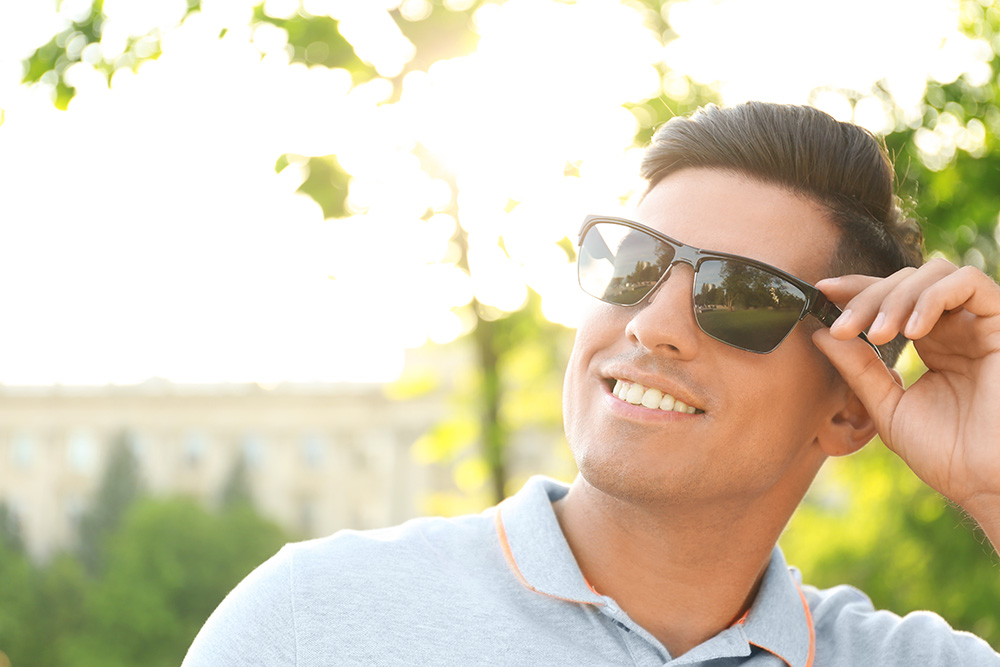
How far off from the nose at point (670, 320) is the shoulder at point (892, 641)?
2.85 ft

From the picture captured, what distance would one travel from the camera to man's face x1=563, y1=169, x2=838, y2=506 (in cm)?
229

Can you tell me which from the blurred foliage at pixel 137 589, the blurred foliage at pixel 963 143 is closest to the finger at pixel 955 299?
the blurred foliage at pixel 963 143

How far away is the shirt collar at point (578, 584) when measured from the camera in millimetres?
2283

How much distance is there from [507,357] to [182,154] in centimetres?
319

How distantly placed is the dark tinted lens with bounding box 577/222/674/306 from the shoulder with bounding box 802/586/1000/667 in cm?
102

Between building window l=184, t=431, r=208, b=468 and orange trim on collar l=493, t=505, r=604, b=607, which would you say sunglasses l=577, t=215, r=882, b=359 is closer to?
orange trim on collar l=493, t=505, r=604, b=607

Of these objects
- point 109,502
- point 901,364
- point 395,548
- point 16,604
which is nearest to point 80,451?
point 109,502

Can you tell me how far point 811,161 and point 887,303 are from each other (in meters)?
0.53

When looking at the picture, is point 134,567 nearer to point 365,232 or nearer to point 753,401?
point 365,232

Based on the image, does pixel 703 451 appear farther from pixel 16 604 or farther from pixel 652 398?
pixel 16 604

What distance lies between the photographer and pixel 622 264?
2482 mm

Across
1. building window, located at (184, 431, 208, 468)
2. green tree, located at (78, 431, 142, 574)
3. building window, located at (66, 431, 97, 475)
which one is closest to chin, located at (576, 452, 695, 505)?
green tree, located at (78, 431, 142, 574)

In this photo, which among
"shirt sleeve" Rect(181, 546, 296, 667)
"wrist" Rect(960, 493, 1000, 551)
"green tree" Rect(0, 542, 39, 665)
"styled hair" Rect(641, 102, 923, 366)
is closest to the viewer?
"shirt sleeve" Rect(181, 546, 296, 667)

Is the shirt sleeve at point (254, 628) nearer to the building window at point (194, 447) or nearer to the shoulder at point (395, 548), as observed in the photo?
the shoulder at point (395, 548)
